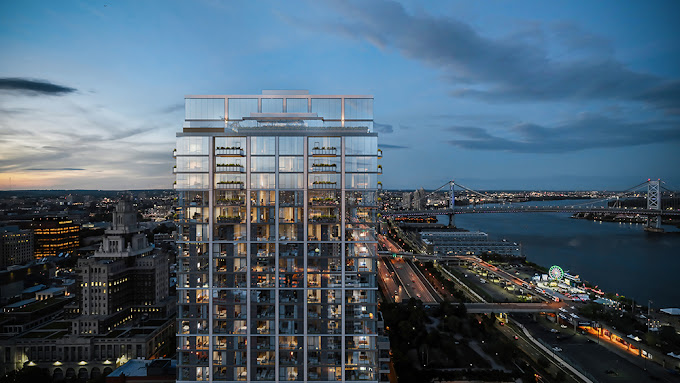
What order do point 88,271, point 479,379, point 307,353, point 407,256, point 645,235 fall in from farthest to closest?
point 645,235 → point 407,256 → point 88,271 → point 479,379 → point 307,353

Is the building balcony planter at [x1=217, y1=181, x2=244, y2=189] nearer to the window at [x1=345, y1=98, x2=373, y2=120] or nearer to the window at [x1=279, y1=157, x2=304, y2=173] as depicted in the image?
the window at [x1=279, y1=157, x2=304, y2=173]

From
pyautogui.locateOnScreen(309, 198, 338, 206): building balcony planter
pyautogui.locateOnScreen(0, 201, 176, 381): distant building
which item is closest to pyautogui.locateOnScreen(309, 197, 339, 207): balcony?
pyautogui.locateOnScreen(309, 198, 338, 206): building balcony planter

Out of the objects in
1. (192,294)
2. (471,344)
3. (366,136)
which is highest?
(366,136)

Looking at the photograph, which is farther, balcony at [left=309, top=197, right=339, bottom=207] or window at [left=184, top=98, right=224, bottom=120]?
window at [left=184, top=98, right=224, bottom=120]

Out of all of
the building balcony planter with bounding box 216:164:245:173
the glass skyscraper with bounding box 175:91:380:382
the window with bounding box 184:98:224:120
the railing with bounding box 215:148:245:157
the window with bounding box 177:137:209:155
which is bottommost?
the glass skyscraper with bounding box 175:91:380:382

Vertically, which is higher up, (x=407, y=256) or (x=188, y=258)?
(x=188, y=258)

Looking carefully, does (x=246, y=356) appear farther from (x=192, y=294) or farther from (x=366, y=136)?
(x=366, y=136)

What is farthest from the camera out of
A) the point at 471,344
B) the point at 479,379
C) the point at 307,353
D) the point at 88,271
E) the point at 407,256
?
the point at 407,256

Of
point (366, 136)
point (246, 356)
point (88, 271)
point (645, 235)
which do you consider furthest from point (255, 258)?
point (645, 235)

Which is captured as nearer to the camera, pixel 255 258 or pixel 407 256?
pixel 255 258
